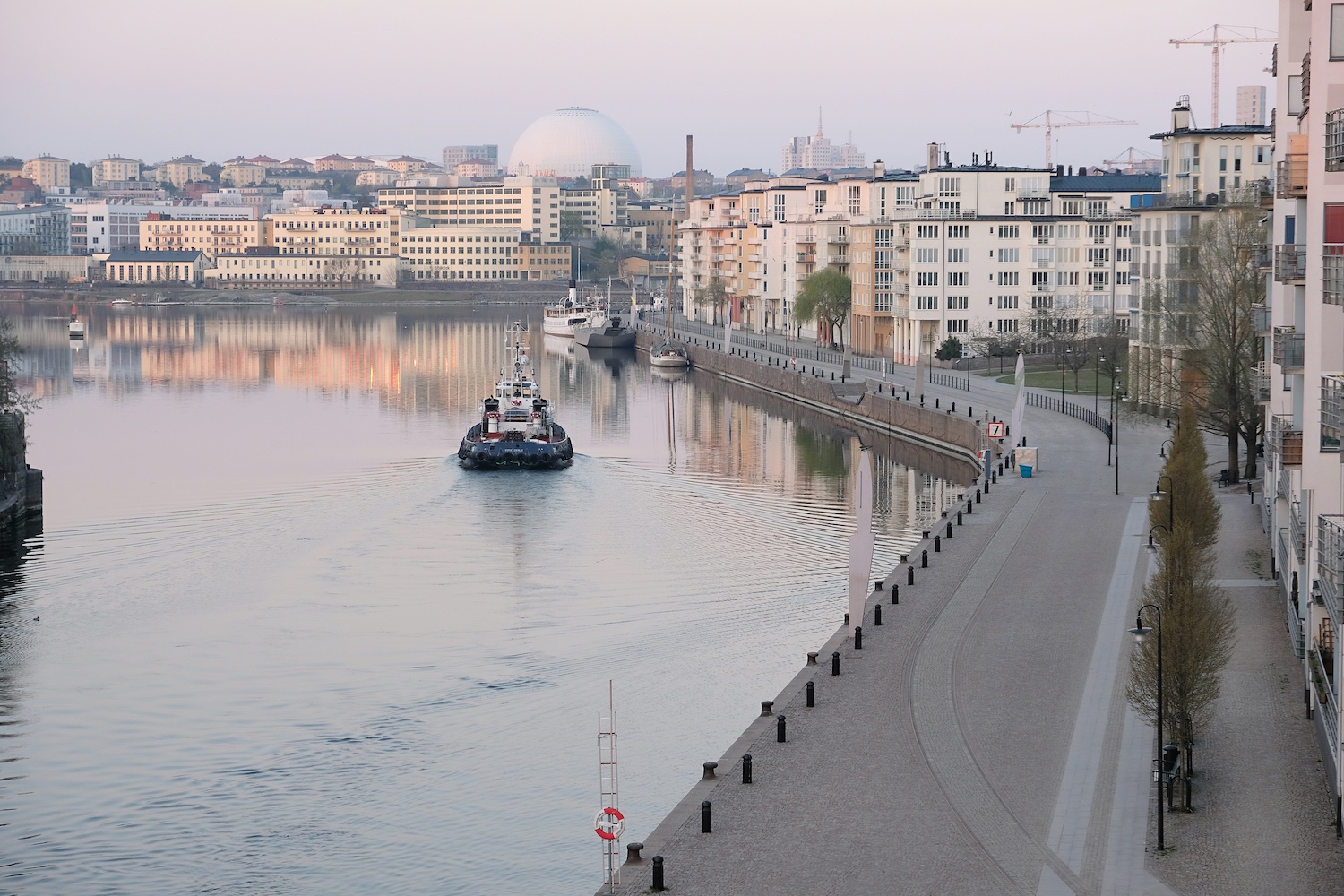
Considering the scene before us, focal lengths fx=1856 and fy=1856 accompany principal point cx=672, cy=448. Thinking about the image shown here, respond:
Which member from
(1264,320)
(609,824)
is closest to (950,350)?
(1264,320)

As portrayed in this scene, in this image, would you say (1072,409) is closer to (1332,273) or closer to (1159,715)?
(1332,273)

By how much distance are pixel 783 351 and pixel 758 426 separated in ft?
113

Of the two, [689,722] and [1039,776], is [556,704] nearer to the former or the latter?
[689,722]

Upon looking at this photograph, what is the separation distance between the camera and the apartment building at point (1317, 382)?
25016 mm

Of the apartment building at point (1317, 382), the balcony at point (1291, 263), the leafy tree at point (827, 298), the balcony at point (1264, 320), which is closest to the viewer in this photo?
the apartment building at point (1317, 382)

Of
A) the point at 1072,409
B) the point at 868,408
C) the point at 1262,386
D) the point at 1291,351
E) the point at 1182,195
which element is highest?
the point at 1182,195

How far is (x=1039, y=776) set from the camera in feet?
86.1

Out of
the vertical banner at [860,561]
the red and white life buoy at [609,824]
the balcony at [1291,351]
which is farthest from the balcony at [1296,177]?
the red and white life buoy at [609,824]

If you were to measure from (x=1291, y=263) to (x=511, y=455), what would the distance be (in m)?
43.6

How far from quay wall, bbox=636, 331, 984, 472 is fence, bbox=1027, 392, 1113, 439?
4.57 metres

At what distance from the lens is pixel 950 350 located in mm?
101438

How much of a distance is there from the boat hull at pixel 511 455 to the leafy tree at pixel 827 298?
49.9 metres

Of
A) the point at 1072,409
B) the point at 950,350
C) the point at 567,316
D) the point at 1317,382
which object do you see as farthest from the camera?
the point at 567,316

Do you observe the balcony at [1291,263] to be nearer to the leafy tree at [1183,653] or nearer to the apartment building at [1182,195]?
the leafy tree at [1183,653]
